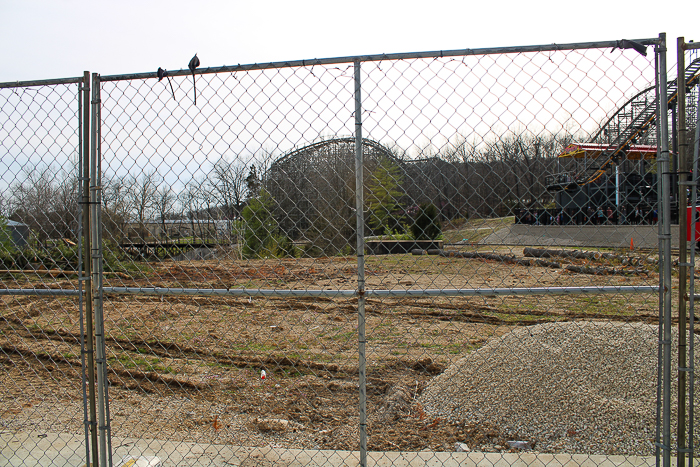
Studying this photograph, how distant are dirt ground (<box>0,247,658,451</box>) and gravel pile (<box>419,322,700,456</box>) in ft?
0.77

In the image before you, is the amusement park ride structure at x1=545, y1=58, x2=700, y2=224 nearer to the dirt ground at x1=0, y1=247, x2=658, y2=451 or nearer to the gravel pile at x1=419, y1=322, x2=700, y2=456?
the dirt ground at x1=0, y1=247, x2=658, y2=451

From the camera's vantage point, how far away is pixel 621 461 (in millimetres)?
2703

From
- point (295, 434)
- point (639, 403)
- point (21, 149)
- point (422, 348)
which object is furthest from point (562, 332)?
point (21, 149)

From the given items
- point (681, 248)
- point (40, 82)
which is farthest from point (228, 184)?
point (681, 248)

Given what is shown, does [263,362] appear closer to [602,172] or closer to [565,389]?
[565,389]

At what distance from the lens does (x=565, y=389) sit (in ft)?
11.6

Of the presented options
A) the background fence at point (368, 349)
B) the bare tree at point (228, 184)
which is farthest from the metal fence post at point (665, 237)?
the bare tree at point (228, 184)

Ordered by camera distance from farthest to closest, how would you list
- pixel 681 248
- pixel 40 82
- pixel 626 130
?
pixel 626 130 < pixel 40 82 < pixel 681 248

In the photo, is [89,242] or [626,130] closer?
[89,242]

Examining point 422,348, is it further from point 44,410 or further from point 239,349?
point 44,410

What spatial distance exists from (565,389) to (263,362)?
340 centimetres

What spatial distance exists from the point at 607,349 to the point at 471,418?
4.32ft

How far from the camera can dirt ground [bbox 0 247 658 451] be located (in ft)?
12.1

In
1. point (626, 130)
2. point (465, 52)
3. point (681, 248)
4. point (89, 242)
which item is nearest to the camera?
point (681, 248)
